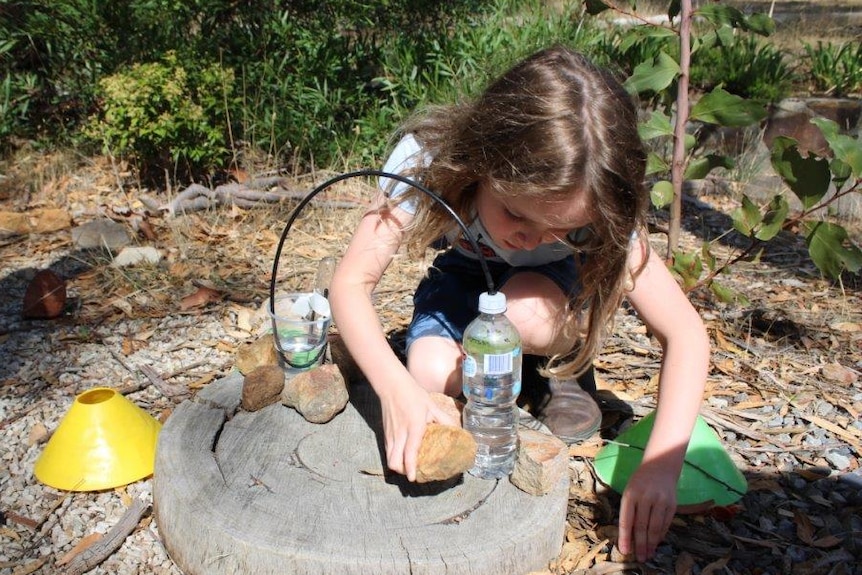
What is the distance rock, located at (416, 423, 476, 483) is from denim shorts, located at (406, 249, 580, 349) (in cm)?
68

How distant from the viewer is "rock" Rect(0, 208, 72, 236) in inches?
158

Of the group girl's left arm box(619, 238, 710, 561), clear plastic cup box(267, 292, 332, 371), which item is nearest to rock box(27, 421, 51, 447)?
clear plastic cup box(267, 292, 332, 371)

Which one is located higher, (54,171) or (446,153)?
(446,153)

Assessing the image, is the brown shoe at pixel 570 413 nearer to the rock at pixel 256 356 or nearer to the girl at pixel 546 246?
the girl at pixel 546 246

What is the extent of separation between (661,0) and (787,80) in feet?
14.9

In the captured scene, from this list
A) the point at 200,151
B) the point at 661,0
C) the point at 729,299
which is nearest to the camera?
the point at 729,299

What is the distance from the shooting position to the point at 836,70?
18.0 ft

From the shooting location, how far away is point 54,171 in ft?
15.3

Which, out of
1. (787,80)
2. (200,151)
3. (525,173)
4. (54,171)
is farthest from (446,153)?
(787,80)

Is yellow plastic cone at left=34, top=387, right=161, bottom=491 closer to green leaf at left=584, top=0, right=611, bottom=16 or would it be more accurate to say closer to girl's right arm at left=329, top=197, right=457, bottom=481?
girl's right arm at left=329, top=197, right=457, bottom=481

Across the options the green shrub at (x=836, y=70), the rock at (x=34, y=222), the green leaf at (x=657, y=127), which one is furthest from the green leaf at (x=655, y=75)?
the green shrub at (x=836, y=70)

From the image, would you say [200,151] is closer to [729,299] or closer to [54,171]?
[54,171]

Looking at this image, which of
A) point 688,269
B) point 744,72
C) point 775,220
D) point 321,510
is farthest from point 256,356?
point 744,72

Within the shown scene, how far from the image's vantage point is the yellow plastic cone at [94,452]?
214cm
